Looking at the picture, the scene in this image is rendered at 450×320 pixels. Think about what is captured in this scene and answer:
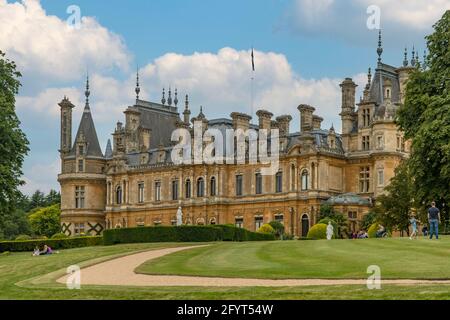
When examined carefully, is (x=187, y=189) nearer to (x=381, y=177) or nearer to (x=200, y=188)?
(x=200, y=188)

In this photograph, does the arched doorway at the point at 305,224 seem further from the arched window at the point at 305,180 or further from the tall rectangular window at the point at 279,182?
the tall rectangular window at the point at 279,182

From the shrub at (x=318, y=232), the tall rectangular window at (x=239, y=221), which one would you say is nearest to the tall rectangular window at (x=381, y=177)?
the shrub at (x=318, y=232)

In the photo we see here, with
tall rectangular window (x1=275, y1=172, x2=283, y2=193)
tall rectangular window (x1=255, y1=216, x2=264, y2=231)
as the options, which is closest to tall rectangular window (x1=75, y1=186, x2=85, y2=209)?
tall rectangular window (x1=255, y1=216, x2=264, y2=231)

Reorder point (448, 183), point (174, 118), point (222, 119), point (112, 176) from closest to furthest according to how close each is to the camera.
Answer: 1. point (448, 183)
2. point (222, 119)
3. point (112, 176)
4. point (174, 118)

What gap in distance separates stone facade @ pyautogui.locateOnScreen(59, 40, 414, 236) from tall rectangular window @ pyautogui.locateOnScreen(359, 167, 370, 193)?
0.08 meters

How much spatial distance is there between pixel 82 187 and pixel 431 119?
168 feet

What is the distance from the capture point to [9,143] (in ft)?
168

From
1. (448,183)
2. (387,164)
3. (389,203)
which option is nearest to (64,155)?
(387,164)

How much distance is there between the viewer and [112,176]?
90.4m

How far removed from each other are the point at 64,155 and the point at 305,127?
27969 millimetres

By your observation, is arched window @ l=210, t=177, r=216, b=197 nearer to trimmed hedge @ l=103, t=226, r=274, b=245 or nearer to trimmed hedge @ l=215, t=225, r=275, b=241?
trimmed hedge @ l=215, t=225, r=275, b=241

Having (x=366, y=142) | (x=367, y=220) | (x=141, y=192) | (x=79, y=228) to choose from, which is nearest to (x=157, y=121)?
(x=141, y=192)

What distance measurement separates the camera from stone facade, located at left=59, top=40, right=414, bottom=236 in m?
73.6
